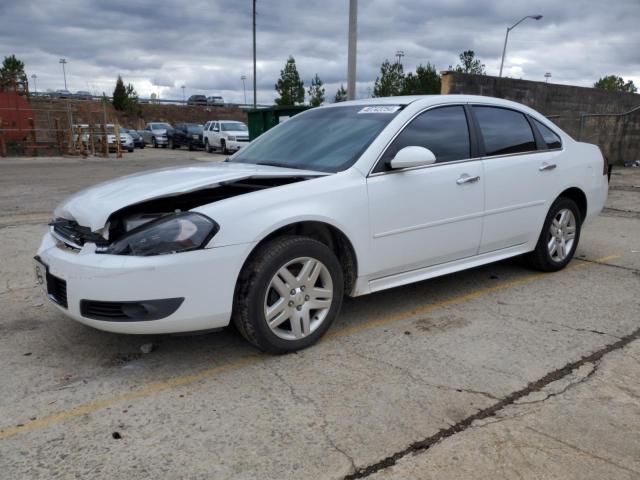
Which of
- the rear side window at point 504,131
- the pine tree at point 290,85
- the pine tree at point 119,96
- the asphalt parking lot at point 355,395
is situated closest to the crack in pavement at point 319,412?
the asphalt parking lot at point 355,395

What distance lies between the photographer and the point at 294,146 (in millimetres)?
4316

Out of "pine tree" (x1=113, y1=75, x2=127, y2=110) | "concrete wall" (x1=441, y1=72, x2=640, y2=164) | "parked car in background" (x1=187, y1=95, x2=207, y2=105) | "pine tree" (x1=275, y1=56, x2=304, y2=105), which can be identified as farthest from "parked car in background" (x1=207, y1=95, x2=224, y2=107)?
"concrete wall" (x1=441, y1=72, x2=640, y2=164)

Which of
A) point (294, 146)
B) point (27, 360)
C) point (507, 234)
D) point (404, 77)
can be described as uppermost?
point (404, 77)

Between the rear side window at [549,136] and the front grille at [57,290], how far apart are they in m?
4.07

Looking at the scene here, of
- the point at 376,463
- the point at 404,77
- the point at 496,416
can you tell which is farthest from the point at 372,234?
the point at 404,77

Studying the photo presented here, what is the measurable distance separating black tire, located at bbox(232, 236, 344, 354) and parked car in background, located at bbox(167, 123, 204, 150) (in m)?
28.5

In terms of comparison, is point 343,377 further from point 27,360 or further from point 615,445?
point 27,360

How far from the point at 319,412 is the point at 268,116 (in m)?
11.7

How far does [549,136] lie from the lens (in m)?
5.09

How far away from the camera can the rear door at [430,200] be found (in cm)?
377

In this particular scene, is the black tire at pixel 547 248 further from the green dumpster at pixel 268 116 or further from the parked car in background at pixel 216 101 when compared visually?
the parked car in background at pixel 216 101

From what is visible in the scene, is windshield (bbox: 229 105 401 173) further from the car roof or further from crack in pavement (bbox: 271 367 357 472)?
crack in pavement (bbox: 271 367 357 472)

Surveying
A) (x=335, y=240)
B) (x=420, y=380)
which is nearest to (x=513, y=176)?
(x=335, y=240)

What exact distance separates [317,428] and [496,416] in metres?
0.89
